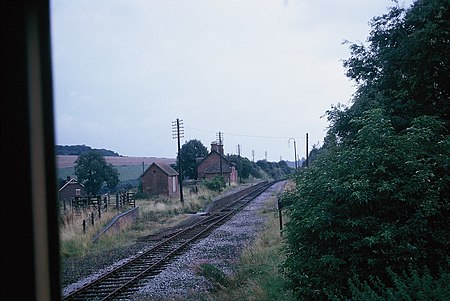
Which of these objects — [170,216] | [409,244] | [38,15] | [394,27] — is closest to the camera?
[38,15]

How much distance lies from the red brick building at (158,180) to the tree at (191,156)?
17521 millimetres

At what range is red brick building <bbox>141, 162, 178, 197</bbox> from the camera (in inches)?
1694

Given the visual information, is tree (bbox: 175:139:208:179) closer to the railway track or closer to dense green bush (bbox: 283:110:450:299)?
the railway track

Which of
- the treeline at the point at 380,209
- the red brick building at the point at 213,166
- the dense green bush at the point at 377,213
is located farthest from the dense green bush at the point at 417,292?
the red brick building at the point at 213,166

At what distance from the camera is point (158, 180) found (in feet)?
142

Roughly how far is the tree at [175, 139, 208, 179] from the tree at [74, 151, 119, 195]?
843 inches

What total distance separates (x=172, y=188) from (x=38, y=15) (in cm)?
4365

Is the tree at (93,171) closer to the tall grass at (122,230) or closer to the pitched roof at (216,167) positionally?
the tall grass at (122,230)

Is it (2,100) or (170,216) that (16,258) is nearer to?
(2,100)

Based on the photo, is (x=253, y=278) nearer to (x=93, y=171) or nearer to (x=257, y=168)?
(x=93, y=171)

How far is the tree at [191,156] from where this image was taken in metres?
63.0

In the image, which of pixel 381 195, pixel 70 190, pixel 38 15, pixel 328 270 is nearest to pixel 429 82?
pixel 381 195

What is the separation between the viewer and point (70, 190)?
34.3m

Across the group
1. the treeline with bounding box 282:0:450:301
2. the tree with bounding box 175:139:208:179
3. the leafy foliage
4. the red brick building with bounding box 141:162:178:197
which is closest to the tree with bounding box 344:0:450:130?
the treeline with bounding box 282:0:450:301
